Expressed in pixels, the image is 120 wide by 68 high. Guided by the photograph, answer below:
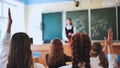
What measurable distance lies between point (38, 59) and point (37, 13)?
267cm

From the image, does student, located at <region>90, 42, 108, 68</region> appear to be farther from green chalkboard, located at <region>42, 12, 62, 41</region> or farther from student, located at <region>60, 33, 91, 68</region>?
green chalkboard, located at <region>42, 12, 62, 41</region>

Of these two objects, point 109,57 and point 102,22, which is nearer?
point 109,57

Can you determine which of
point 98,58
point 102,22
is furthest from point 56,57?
point 102,22

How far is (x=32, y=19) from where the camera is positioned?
7.32m

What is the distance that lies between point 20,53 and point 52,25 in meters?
5.44

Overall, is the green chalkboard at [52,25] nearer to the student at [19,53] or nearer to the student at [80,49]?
the student at [80,49]

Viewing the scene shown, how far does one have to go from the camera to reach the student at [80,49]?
4.95ft

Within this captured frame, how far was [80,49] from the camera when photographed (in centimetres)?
151

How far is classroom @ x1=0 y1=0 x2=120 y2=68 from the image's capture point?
6.01 m

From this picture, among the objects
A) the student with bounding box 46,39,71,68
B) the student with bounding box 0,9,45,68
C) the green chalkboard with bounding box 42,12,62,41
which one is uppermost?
the green chalkboard with bounding box 42,12,62,41

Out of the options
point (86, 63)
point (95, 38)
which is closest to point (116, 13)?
point (95, 38)

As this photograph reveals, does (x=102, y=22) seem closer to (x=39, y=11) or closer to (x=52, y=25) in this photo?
(x=52, y=25)

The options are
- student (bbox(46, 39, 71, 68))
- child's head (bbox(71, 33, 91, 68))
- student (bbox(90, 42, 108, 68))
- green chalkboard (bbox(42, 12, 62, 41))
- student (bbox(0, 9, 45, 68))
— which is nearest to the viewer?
student (bbox(0, 9, 45, 68))

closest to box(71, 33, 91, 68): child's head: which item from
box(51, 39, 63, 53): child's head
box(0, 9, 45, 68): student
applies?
box(0, 9, 45, 68): student
